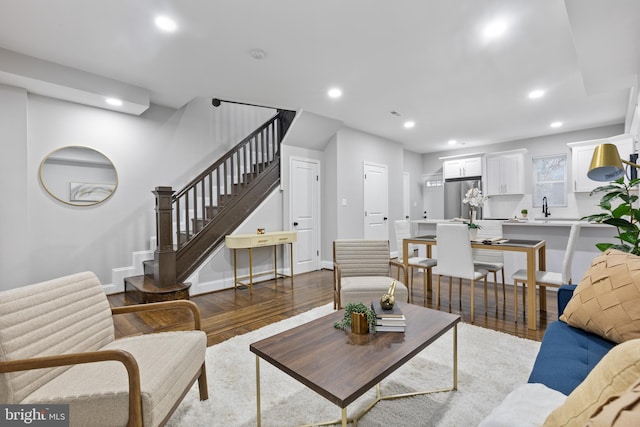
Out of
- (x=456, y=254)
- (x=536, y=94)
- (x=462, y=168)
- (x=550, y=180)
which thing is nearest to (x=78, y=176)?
(x=456, y=254)

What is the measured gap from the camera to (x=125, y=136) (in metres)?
4.37

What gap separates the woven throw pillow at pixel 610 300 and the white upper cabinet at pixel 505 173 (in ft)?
18.4

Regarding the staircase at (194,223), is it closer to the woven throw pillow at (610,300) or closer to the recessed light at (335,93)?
the recessed light at (335,93)

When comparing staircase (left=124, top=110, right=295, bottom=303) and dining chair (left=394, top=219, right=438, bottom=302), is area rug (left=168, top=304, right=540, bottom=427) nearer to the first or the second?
dining chair (left=394, top=219, right=438, bottom=302)

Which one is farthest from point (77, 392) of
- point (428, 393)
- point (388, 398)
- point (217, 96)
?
point (217, 96)

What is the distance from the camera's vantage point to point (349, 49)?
2982 millimetres

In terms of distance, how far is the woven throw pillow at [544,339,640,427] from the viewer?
70 centimetres

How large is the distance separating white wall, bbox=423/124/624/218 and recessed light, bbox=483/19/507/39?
4919mm

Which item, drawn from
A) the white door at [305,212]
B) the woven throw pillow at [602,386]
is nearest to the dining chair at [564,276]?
the woven throw pillow at [602,386]

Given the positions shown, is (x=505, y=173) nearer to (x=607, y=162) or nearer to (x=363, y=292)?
(x=607, y=162)

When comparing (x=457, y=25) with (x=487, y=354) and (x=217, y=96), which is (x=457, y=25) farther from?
(x=217, y=96)

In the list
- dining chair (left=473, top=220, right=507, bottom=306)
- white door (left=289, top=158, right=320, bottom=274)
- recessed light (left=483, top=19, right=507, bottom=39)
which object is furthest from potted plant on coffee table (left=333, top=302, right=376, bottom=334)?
white door (left=289, top=158, right=320, bottom=274)

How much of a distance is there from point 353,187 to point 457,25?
350 centimetres

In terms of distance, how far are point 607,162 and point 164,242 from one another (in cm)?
444
